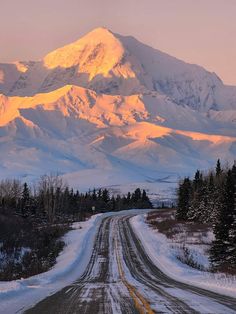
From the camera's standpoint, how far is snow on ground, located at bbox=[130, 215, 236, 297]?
2188cm

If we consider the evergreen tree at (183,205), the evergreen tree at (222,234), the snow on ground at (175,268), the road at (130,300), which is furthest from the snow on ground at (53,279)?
the evergreen tree at (183,205)

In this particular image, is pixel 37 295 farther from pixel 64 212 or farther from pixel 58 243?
pixel 64 212

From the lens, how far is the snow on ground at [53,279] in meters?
15.5

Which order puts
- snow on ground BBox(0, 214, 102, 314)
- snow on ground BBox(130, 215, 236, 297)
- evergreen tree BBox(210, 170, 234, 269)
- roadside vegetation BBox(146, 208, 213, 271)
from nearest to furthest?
snow on ground BBox(0, 214, 102, 314)
snow on ground BBox(130, 215, 236, 297)
evergreen tree BBox(210, 170, 234, 269)
roadside vegetation BBox(146, 208, 213, 271)

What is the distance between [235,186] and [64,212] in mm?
89404

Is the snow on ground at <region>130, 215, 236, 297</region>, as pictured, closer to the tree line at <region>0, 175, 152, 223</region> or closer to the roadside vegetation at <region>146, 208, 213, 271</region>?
the roadside vegetation at <region>146, 208, 213, 271</region>

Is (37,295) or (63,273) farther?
(63,273)

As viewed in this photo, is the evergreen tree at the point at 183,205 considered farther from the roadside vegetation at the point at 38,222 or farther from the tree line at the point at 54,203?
the tree line at the point at 54,203

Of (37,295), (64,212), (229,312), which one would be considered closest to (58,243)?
(37,295)

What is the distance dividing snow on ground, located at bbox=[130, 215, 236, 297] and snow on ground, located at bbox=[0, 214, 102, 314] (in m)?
5.04

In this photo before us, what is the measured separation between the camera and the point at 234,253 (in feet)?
114

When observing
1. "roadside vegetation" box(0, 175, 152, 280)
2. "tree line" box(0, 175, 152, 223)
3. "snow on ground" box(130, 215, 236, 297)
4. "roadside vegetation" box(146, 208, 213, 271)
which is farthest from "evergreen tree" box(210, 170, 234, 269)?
"tree line" box(0, 175, 152, 223)

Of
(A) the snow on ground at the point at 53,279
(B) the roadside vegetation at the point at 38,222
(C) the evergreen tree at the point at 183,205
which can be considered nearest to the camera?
(A) the snow on ground at the point at 53,279

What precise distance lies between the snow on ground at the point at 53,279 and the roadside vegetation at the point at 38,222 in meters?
1.18
